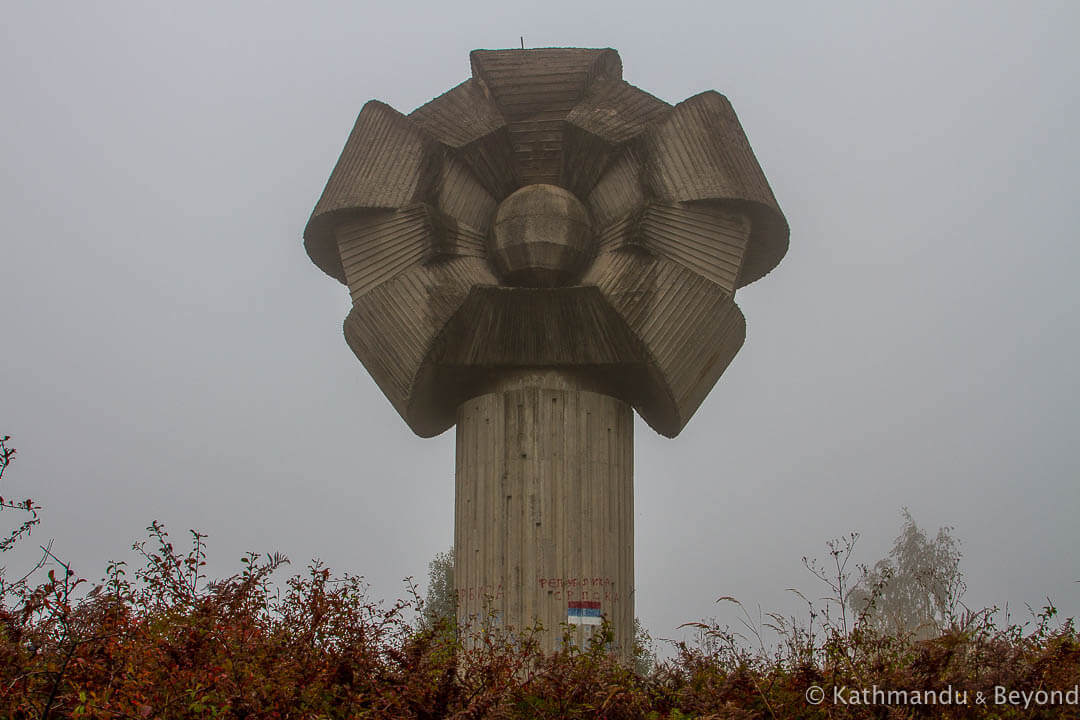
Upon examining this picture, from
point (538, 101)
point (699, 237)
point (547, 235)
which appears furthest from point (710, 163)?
point (538, 101)

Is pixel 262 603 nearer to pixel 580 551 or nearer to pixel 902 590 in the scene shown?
pixel 580 551

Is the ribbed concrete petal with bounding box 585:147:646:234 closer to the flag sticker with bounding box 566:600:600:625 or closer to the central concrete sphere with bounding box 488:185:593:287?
the central concrete sphere with bounding box 488:185:593:287

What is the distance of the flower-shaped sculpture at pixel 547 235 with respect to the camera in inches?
418

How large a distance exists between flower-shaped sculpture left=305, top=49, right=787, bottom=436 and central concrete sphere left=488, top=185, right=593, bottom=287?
2cm

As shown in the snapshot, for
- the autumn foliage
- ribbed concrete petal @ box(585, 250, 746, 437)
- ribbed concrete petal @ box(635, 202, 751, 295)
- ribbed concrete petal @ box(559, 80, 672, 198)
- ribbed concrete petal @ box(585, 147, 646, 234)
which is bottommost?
the autumn foliage

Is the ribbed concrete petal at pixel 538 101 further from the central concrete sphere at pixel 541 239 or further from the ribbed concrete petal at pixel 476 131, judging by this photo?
the central concrete sphere at pixel 541 239

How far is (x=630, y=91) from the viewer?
11797 mm

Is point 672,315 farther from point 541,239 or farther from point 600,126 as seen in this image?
point 600,126

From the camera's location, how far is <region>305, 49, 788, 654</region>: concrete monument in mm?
10484

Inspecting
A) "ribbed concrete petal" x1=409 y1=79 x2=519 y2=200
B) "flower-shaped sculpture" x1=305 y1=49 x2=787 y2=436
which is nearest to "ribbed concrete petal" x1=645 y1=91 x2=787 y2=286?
"flower-shaped sculpture" x1=305 y1=49 x2=787 y2=436

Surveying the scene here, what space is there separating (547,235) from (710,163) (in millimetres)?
1730

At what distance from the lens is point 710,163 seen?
432 inches

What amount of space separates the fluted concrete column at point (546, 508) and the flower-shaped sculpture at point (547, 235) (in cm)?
39

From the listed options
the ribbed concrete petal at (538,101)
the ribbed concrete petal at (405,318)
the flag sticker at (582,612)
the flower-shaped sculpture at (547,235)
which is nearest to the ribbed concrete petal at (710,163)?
the flower-shaped sculpture at (547,235)
